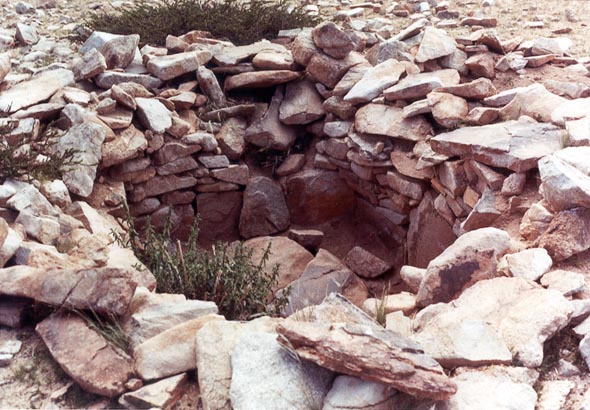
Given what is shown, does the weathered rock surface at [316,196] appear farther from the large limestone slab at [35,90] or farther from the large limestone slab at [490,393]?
the large limestone slab at [490,393]

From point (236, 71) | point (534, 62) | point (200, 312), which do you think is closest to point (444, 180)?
point (534, 62)

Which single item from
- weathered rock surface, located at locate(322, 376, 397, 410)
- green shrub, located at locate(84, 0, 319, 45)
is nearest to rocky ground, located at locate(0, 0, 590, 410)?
weathered rock surface, located at locate(322, 376, 397, 410)

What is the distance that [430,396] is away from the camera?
264 centimetres

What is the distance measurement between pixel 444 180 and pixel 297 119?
1.83 m

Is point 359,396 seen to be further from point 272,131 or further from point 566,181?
point 272,131

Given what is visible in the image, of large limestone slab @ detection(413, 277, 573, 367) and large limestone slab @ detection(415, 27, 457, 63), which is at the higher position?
large limestone slab @ detection(415, 27, 457, 63)

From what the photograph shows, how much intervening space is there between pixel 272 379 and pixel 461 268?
1548mm

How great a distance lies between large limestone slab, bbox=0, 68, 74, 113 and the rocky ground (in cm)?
3

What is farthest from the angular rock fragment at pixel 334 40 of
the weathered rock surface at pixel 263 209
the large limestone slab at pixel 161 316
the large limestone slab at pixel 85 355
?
the large limestone slab at pixel 85 355

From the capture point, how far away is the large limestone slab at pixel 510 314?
3.10m

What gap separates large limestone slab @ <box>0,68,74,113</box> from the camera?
5555 mm

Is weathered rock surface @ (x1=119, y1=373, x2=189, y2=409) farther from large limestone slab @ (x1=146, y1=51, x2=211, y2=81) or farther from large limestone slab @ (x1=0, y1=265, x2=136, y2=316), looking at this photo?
large limestone slab @ (x1=146, y1=51, x2=211, y2=81)

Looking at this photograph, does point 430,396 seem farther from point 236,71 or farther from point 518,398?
point 236,71

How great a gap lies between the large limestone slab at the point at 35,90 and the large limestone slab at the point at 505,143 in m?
3.33
